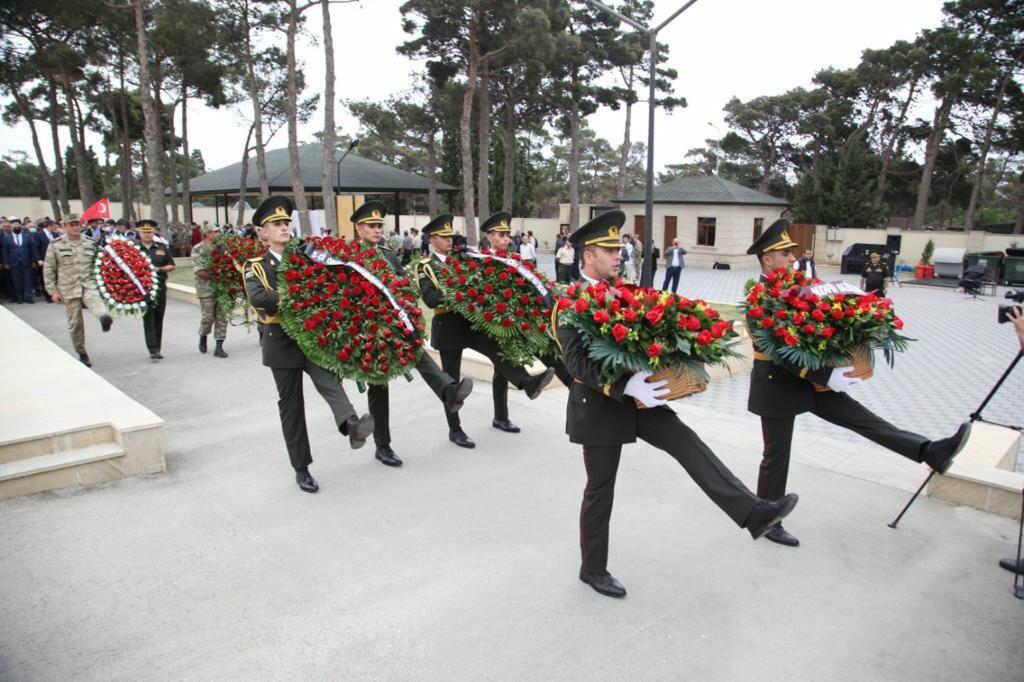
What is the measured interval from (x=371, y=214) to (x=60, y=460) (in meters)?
3.13

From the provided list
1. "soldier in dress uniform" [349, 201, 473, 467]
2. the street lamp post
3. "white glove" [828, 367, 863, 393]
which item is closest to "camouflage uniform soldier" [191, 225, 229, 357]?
"soldier in dress uniform" [349, 201, 473, 467]

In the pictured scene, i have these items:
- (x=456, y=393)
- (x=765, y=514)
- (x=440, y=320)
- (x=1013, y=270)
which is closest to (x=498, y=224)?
(x=440, y=320)

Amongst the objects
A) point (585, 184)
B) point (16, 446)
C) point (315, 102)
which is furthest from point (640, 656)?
point (585, 184)

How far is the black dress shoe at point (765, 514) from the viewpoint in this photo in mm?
3369

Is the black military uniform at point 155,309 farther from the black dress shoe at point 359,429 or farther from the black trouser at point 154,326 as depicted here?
the black dress shoe at point 359,429

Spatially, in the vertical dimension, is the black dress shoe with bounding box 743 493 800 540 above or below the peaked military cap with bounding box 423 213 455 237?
below

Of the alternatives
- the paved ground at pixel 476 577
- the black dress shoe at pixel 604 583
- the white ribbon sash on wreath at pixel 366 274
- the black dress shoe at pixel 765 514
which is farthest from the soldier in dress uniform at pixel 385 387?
the black dress shoe at pixel 765 514

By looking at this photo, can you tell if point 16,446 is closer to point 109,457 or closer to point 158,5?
point 109,457

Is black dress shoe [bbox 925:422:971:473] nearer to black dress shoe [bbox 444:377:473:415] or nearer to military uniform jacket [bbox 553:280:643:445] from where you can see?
military uniform jacket [bbox 553:280:643:445]

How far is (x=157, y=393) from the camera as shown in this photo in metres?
8.14

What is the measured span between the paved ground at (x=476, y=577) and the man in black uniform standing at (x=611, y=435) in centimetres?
43

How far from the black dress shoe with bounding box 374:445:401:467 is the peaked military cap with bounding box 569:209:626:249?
2.82 meters

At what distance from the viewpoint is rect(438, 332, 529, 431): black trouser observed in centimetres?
608

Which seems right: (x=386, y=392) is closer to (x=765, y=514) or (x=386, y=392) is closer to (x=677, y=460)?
(x=677, y=460)
